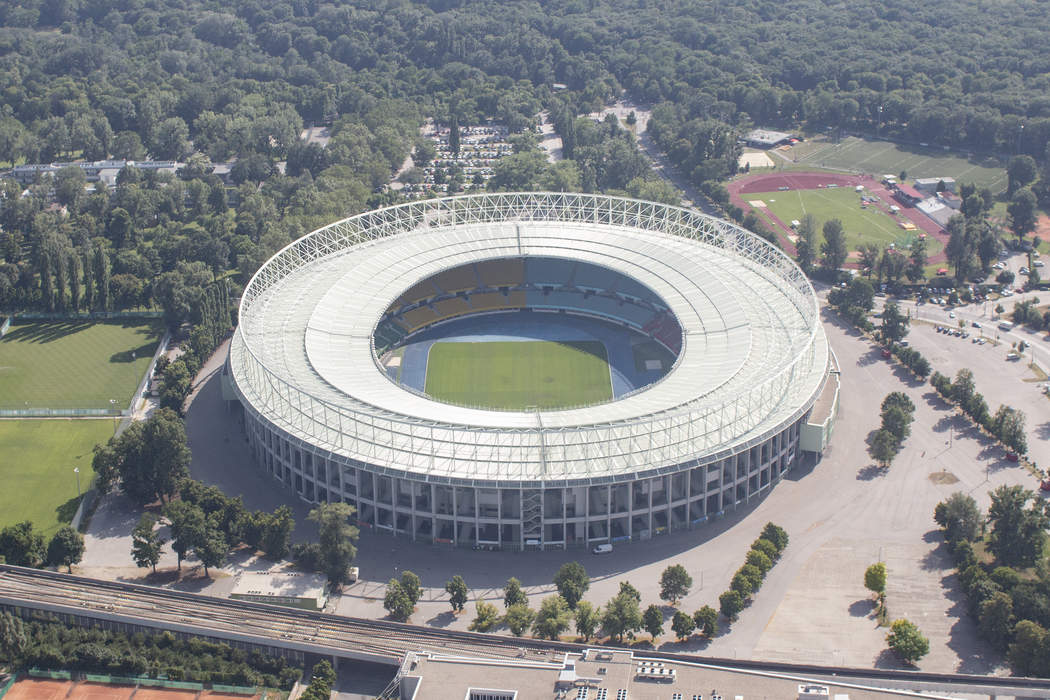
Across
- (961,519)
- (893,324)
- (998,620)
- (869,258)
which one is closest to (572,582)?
(998,620)

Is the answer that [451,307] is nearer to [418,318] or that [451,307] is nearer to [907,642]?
[418,318]

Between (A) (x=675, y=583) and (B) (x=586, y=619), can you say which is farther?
(A) (x=675, y=583)

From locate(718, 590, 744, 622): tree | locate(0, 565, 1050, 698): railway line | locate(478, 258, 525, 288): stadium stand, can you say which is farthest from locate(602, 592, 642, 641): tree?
locate(478, 258, 525, 288): stadium stand

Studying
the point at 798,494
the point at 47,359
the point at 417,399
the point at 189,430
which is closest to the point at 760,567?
the point at 798,494

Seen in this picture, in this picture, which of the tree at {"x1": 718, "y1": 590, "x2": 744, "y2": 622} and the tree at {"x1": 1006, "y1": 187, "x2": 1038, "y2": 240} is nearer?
the tree at {"x1": 718, "y1": 590, "x2": 744, "y2": 622}

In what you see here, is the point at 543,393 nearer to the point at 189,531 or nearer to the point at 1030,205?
the point at 189,531

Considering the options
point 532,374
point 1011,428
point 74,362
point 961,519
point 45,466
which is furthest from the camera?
point 74,362

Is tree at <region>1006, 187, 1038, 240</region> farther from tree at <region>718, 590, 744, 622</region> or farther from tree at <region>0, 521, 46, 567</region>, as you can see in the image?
tree at <region>0, 521, 46, 567</region>
